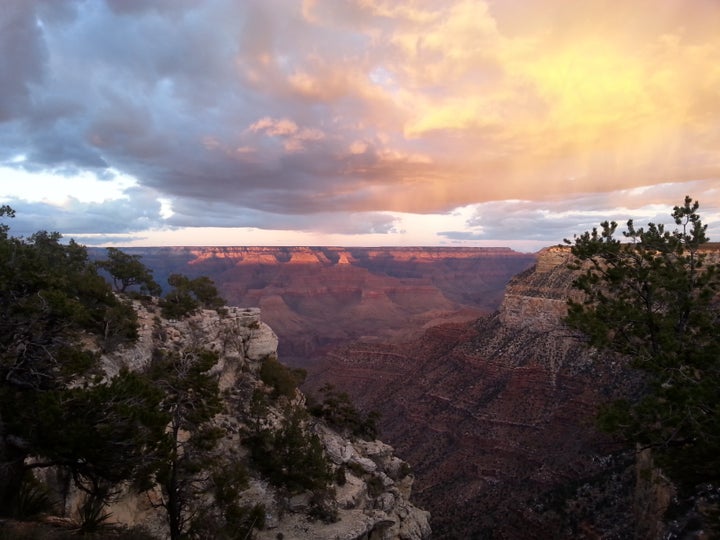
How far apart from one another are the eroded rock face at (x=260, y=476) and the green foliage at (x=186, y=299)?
0.68 m

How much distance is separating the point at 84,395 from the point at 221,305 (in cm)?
2707

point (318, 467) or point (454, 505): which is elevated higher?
point (318, 467)

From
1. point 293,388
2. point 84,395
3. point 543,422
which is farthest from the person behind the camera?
point 543,422

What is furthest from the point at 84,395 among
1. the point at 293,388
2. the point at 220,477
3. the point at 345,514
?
the point at 293,388

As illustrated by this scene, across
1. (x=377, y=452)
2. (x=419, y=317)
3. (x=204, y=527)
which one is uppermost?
(x=204, y=527)

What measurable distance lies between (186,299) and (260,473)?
13.0 meters

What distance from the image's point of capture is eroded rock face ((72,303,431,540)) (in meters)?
20.1

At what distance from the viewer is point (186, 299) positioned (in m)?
29.5

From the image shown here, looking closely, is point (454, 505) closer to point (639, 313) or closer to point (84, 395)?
point (639, 313)

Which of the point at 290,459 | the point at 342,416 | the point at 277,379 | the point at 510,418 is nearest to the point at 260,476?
the point at 290,459

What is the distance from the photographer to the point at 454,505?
3906 centimetres

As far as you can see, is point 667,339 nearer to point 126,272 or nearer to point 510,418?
point 126,272

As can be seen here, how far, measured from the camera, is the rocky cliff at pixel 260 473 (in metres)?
20.2

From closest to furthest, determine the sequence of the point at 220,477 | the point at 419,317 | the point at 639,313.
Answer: the point at 639,313 → the point at 220,477 → the point at 419,317
